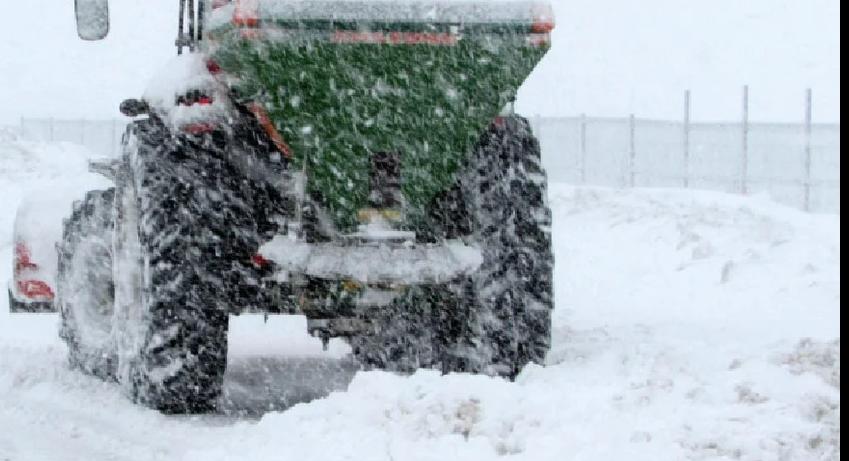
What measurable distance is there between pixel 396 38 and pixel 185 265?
4.69 feet

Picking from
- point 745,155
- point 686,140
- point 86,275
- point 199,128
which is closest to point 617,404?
point 199,128

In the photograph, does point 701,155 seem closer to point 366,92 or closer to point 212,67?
point 212,67

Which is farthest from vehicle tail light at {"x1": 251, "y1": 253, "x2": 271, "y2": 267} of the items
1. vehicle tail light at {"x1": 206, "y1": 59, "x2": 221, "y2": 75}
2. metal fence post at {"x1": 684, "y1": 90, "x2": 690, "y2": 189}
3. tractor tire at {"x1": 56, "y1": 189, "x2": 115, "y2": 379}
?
metal fence post at {"x1": 684, "y1": 90, "x2": 690, "y2": 189}

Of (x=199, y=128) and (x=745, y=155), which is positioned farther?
(x=745, y=155)

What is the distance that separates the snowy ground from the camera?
Answer: 15.9 ft

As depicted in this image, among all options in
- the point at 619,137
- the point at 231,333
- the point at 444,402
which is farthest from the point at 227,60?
the point at 619,137

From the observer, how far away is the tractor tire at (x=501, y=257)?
6.99 metres

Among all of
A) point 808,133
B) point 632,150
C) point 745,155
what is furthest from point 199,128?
point 632,150

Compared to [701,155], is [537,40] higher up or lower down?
higher up

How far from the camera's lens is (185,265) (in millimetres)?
6641

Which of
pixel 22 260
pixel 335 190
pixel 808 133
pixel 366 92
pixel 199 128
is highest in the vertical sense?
pixel 366 92

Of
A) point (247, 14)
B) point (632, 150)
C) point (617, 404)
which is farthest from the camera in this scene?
point (632, 150)

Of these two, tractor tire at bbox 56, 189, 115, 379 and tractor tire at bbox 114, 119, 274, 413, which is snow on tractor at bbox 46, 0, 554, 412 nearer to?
tractor tire at bbox 114, 119, 274, 413

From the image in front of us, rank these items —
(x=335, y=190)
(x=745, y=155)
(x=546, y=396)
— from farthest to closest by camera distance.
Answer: (x=745, y=155) < (x=335, y=190) < (x=546, y=396)
